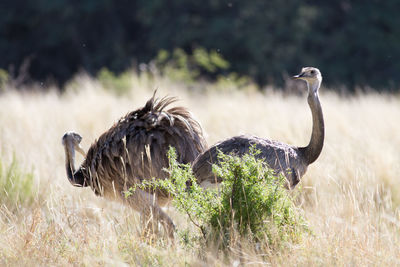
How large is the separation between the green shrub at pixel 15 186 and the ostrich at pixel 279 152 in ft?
5.27

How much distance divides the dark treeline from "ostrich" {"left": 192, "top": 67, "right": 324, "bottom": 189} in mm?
13493

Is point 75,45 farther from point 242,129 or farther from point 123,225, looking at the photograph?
point 123,225

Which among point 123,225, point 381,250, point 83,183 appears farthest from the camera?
point 83,183

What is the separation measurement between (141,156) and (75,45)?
16537 mm

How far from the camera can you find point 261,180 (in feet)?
12.3

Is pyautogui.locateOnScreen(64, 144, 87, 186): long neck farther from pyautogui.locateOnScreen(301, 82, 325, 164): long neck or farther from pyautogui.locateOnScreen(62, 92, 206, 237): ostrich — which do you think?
pyautogui.locateOnScreen(301, 82, 325, 164): long neck

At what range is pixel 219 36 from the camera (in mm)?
18000

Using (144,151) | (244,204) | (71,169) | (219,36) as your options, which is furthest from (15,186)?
(219,36)

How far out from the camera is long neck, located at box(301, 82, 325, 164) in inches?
172

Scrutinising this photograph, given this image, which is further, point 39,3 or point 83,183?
point 39,3

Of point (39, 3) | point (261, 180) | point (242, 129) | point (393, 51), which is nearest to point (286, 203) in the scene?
point (261, 180)

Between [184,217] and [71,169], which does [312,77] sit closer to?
[184,217]

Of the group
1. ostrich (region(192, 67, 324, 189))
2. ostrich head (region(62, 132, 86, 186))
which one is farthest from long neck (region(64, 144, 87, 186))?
ostrich (region(192, 67, 324, 189))

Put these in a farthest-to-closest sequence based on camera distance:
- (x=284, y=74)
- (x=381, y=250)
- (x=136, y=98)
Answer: (x=284, y=74), (x=136, y=98), (x=381, y=250)
